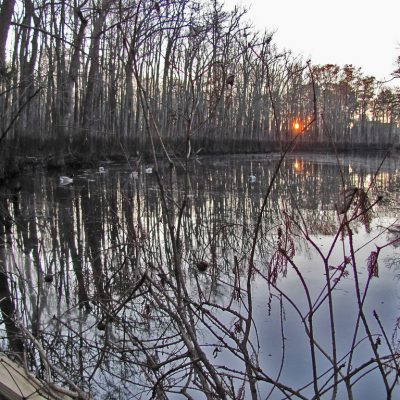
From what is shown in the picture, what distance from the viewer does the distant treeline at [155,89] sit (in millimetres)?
1423

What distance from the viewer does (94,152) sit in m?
20.2

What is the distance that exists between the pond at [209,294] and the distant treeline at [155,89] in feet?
1.09

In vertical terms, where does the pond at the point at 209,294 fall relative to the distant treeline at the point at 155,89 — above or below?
below

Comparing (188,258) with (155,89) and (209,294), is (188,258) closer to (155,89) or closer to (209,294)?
(209,294)

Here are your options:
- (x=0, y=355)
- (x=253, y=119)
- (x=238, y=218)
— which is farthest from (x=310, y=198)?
(x=253, y=119)

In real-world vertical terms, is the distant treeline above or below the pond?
above

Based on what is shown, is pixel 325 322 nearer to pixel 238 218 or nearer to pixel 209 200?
pixel 238 218

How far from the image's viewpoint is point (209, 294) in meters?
2.34

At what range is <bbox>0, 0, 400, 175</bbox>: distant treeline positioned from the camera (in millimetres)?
1423

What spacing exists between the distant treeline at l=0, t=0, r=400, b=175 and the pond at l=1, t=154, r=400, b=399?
33 cm

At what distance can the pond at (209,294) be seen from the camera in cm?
143

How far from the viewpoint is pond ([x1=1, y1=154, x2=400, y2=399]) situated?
143cm

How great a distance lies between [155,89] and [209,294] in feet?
87.8

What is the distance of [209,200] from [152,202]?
1237 millimetres
